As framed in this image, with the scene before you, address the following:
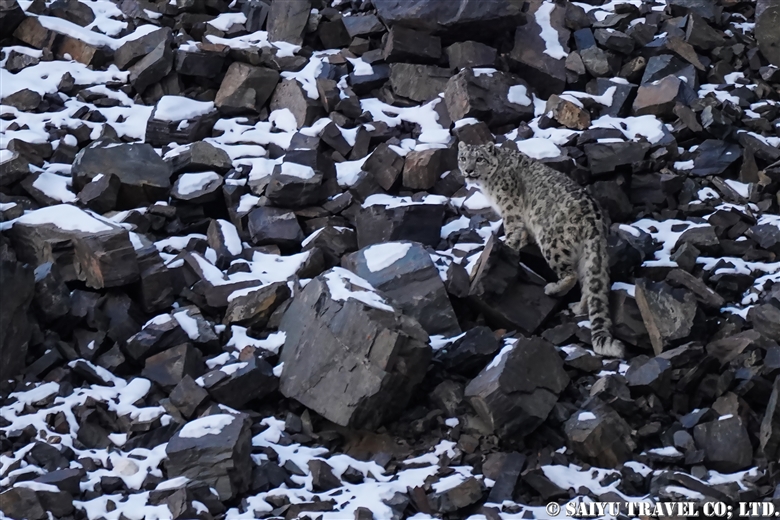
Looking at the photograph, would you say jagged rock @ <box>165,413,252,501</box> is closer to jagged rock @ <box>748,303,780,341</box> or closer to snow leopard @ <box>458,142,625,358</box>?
snow leopard @ <box>458,142,625,358</box>

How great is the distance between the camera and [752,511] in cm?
772

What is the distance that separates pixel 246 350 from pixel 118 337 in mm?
1442

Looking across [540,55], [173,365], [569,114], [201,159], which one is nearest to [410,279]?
[173,365]

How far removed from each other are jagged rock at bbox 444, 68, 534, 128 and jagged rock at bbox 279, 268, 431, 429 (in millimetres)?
5095

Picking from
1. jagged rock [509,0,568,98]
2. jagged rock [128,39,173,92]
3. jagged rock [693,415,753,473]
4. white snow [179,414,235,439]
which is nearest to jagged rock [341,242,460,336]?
white snow [179,414,235,439]

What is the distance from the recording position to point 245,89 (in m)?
14.0

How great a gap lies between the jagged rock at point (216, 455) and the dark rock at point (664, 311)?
4464mm

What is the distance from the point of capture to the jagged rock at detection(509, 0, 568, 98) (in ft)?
46.7

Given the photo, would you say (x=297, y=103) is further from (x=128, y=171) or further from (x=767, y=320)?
(x=767, y=320)

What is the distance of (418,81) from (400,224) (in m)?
3.75

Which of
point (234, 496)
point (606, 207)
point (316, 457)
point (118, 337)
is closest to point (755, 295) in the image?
point (606, 207)

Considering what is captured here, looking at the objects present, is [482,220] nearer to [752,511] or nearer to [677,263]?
[677,263]

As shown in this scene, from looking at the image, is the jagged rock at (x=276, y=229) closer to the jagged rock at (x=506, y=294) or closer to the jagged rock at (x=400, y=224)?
the jagged rock at (x=400, y=224)

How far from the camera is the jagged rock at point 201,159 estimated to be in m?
12.4
